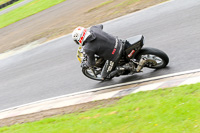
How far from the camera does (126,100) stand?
22.4ft

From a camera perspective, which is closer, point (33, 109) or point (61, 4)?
point (33, 109)

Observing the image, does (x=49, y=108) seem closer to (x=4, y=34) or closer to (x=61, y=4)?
(x=4, y=34)

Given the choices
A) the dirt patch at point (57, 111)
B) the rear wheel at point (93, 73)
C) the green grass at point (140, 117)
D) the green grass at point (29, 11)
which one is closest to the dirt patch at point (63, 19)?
the green grass at point (29, 11)

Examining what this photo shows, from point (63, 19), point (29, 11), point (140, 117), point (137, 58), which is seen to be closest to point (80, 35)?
point (137, 58)

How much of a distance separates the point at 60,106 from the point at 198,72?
12.7 ft

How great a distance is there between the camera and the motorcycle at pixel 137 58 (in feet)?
24.8

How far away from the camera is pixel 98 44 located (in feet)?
24.4

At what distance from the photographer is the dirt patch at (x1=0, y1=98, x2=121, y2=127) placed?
7.28 m

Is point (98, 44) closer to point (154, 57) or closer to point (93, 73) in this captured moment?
point (93, 73)

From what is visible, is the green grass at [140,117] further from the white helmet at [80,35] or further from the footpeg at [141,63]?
the white helmet at [80,35]

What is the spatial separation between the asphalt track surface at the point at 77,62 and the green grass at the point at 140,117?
1.71m

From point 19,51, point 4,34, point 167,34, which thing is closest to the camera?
point 167,34

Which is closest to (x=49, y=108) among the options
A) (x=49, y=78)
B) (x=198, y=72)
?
(x=49, y=78)

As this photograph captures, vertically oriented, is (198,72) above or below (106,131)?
below
